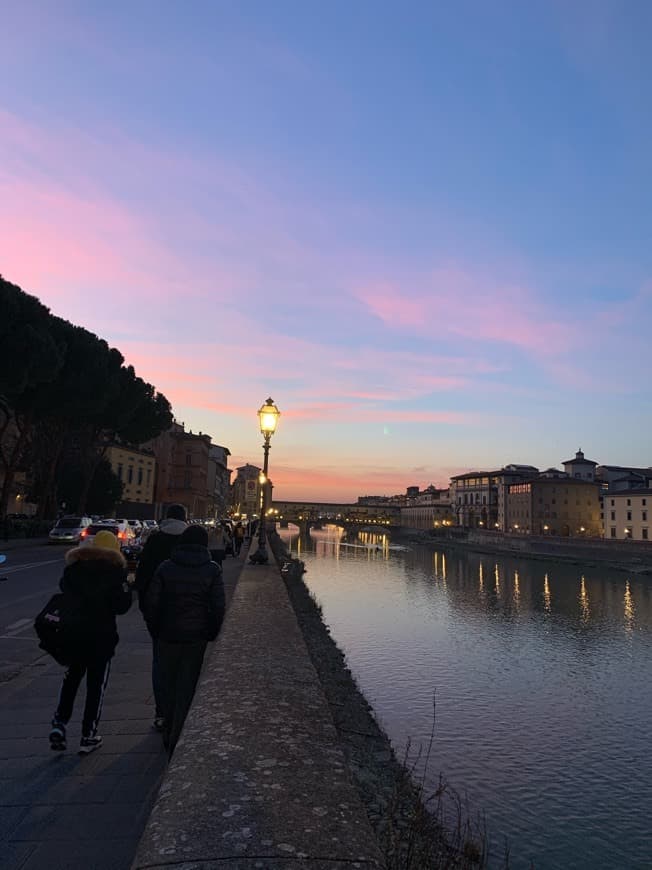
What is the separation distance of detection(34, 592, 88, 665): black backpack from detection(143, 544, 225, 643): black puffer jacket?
58cm

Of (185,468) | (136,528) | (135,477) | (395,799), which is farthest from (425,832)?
(185,468)

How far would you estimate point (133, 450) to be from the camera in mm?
67312

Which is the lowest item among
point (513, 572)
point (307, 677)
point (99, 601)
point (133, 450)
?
point (513, 572)

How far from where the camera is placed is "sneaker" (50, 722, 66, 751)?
5.13 metres

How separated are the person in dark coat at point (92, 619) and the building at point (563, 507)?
118 meters

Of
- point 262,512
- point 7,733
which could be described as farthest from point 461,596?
point 7,733

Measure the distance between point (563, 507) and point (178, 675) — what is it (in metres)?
121

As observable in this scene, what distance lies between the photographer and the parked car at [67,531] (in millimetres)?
33456

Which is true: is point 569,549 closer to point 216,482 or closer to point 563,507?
point 563,507

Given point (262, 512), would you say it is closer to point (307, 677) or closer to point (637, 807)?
point (637, 807)

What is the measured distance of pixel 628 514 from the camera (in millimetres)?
97750

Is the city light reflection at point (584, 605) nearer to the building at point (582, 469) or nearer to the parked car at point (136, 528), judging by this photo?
the parked car at point (136, 528)

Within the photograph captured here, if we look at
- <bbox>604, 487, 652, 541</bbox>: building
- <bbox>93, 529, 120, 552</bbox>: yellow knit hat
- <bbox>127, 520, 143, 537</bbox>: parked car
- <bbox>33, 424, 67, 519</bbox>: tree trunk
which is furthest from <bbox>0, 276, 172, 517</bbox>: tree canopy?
<bbox>604, 487, 652, 541</bbox>: building

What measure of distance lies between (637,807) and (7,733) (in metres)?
10.9
